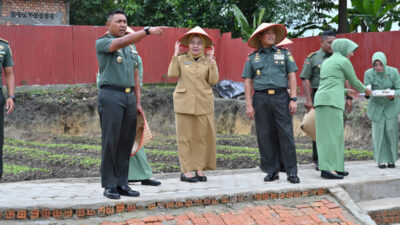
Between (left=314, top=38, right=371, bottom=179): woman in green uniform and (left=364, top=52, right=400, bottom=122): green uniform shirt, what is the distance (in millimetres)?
1516

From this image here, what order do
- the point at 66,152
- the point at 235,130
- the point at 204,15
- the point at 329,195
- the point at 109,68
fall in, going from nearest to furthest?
1. the point at 109,68
2. the point at 329,195
3. the point at 66,152
4. the point at 235,130
5. the point at 204,15

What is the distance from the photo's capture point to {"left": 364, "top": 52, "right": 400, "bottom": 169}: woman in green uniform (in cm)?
810

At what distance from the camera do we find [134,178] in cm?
629

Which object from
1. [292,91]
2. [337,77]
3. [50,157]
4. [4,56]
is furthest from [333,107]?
[50,157]

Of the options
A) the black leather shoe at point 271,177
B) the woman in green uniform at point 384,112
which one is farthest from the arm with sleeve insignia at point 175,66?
the woman in green uniform at point 384,112

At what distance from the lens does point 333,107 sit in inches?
265

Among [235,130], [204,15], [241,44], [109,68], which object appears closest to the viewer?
[109,68]

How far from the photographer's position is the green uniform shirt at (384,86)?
26.6 ft

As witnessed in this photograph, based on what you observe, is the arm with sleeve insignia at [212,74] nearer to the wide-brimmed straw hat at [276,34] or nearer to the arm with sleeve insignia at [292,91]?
the wide-brimmed straw hat at [276,34]

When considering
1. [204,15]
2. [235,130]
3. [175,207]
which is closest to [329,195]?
[175,207]

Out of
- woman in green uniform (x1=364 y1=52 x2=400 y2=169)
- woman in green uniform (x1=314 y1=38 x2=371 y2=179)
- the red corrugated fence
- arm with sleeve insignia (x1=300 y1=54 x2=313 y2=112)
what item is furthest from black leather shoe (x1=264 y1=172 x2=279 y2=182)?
the red corrugated fence

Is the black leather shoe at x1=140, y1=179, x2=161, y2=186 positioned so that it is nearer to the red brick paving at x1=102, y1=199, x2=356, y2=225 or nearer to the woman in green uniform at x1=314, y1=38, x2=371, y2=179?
the red brick paving at x1=102, y1=199, x2=356, y2=225

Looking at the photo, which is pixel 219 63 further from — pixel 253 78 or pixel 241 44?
pixel 253 78

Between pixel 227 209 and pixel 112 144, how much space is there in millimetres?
1355
